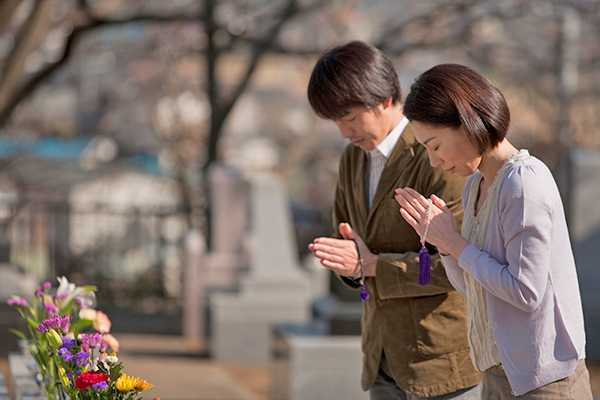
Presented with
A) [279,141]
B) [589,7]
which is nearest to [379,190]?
[589,7]

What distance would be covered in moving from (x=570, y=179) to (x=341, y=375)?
12.6 ft

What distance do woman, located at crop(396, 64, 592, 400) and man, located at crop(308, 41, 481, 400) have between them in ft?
1.27

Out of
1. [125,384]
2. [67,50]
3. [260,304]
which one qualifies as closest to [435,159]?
[125,384]

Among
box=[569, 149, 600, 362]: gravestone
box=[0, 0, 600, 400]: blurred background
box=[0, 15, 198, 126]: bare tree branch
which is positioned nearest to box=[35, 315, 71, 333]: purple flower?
box=[0, 0, 600, 400]: blurred background

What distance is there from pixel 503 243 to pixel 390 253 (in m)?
0.72

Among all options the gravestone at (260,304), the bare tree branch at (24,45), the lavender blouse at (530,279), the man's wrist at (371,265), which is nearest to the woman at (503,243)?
the lavender blouse at (530,279)

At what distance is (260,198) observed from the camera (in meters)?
8.82

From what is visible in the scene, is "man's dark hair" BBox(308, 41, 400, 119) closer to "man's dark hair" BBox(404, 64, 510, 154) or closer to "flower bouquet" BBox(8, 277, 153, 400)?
"man's dark hair" BBox(404, 64, 510, 154)

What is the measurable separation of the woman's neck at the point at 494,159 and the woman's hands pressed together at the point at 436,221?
0.15m

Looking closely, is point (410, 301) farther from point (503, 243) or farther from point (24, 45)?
point (24, 45)

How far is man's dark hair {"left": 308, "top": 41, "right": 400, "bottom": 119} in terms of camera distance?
268 centimetres

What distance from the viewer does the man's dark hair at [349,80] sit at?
268 cm

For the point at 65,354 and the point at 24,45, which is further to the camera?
the point at 24,45

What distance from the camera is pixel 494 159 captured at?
223 cm
